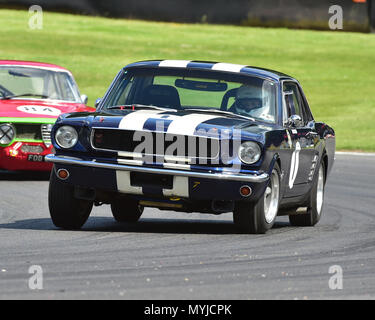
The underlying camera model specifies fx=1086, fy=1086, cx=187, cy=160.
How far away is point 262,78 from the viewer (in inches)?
392

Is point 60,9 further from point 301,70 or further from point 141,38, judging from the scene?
point 301,70

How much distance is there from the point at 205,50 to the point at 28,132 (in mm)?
26817

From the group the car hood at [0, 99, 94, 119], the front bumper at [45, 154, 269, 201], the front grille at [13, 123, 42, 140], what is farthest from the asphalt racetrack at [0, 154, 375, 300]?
the car hood at [0, 99, 94, 119]

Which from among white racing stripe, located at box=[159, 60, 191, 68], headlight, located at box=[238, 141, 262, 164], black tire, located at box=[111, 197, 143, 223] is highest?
white racing stripe, located at box=[159, 60, 191, 68]

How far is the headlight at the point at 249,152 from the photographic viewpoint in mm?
8695

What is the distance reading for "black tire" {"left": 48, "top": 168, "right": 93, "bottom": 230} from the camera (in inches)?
357

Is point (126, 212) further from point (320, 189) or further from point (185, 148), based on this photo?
point (320, 189)

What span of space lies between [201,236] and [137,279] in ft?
8.33

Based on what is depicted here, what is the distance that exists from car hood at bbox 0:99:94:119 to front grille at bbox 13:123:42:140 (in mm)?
135

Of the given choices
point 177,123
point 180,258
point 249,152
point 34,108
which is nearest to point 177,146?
point 177,123

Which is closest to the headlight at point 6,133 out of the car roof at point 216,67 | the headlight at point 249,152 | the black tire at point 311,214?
the car roof at point 216,67

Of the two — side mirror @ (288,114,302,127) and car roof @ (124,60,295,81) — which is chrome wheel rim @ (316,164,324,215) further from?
car roof @ (124,60,295,81)

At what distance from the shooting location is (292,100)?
1052cm

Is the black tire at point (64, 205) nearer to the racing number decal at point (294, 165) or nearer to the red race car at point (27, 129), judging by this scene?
the racing number decal at point (294, 165)
